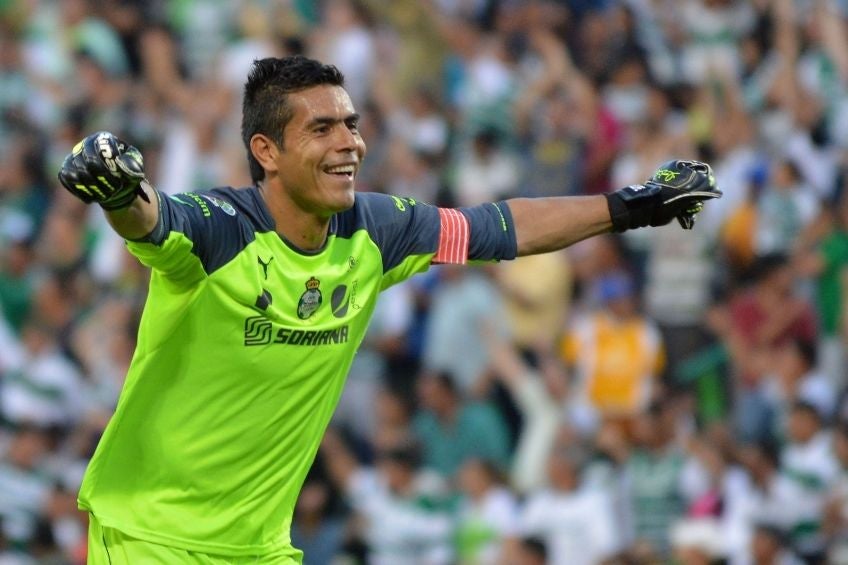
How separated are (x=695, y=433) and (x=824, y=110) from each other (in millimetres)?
3048

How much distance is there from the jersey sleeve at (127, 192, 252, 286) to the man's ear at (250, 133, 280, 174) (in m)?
0.25

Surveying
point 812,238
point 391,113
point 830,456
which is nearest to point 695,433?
point 830,456

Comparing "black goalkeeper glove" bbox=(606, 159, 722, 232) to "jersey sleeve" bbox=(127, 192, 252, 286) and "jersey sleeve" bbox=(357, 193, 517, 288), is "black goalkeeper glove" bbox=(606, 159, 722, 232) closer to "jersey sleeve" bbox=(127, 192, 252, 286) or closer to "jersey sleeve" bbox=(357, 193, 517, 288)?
"jersey sleeve" bbox=(357, 193, 517, 288)

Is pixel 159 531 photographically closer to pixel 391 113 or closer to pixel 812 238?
pixel 812 238

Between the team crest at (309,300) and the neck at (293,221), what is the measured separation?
117 millimetres

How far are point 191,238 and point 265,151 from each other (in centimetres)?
59

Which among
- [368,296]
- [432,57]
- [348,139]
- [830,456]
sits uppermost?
[432,57]

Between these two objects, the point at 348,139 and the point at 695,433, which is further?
the point at 695,433

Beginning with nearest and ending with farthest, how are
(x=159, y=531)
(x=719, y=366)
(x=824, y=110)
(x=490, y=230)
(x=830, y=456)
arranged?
(x=159, y=531) < (x=490, y=230) < (x=830, y=456) < (x=719, y=366) < (x=824, y=110)

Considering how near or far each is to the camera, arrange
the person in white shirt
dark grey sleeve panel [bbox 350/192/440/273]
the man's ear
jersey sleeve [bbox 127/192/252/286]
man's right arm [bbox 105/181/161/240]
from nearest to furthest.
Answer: man's right arm [bbox 105/181/161/240] → jersey sleeve [bbox 127/192/252/286] → the man's ear → dark grey sleeve panel [bbox 350/192/440/273] → the person in white shirt

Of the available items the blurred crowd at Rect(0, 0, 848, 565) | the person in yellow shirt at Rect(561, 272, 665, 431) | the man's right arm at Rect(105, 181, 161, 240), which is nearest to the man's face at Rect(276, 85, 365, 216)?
the man's right arm at Rect(105, 181, 161, 240)

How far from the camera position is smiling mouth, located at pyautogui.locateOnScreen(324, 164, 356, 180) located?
17.1 feet

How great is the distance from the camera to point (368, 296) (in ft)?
17.9

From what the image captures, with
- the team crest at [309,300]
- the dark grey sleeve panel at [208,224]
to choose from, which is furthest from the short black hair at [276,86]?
the team crest at [309,300]
